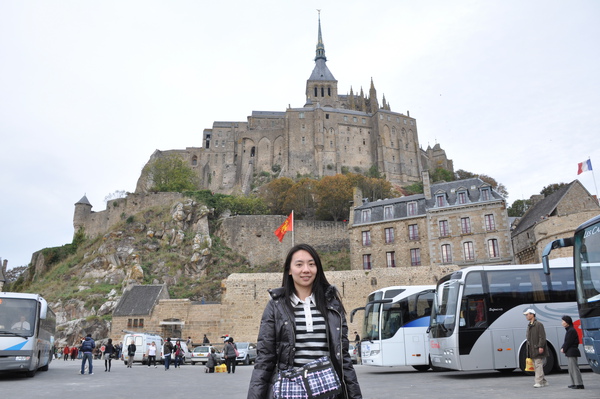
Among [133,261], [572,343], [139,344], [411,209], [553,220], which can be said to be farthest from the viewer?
[133,261]

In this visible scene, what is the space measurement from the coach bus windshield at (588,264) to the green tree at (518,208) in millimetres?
51337

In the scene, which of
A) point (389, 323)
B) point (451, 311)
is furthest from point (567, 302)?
point (389, 323)

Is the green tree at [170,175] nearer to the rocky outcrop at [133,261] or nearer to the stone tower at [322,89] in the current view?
the rocky outcrop at [133,261]

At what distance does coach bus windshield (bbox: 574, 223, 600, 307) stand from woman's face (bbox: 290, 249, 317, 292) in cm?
584

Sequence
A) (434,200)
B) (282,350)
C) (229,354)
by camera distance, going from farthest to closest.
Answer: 1. (434,200)
2. (229,354)
3. (282,350)

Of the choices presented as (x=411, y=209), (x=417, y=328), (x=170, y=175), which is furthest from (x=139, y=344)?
(x=170, y=175)

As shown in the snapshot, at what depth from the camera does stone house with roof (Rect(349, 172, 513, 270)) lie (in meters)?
31.5

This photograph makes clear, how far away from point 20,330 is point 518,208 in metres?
56.4

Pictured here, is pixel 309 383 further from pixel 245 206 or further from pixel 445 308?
pixel 245 206

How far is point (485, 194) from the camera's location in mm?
32312

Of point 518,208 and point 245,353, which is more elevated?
point 518,208

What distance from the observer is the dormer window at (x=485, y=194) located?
32.1 m

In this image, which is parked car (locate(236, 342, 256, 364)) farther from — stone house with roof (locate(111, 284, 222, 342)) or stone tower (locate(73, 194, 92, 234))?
stone tower (locate(73, 194, 92, 234))

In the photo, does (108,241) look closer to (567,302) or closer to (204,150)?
(567,302)
